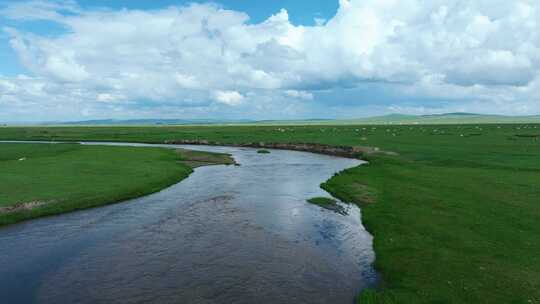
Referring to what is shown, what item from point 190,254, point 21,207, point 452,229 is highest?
point 21,207

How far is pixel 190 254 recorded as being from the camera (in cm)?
2372

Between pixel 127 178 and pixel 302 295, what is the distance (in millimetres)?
34656

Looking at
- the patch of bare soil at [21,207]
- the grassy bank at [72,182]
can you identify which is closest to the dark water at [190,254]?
the grassy bank at [72,182]

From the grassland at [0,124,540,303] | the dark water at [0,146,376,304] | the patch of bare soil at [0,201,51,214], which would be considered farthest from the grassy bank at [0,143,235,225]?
the grassland at [0,124,540,303]

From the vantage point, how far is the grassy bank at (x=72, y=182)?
32609 mm

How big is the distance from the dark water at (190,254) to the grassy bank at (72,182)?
6.73 feet

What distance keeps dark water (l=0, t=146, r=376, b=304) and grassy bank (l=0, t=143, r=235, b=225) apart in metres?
2.05

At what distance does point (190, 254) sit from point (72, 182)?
25.5 m

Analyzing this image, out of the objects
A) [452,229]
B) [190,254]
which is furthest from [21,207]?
[452,229]

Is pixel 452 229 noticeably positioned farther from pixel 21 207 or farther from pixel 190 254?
pixel 21 207

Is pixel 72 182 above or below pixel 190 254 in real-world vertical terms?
above

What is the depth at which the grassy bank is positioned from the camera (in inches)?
1284

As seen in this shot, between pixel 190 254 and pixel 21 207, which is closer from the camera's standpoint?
pixel 190 254

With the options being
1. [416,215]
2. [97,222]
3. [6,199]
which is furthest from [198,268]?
[6,199]
